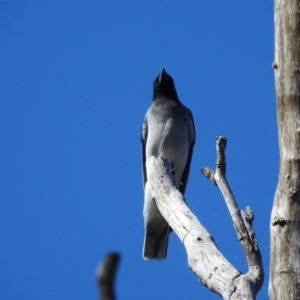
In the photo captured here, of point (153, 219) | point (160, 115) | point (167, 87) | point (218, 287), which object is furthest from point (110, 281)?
point (167, 87)

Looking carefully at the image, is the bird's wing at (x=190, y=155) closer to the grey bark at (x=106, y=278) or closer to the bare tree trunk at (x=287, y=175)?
the bare tree trunk at (x=287, y=175)

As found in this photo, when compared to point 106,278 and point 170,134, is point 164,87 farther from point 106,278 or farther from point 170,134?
point 106,278

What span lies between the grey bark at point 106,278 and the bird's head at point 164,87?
27.5 feet

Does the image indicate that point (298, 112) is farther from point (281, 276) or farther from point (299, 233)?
point (281, 276)

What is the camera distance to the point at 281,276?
2232 millimetres

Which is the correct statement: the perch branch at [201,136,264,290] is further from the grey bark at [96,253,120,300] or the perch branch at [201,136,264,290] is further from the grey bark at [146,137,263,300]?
the grey bark at [96,253,120,300]

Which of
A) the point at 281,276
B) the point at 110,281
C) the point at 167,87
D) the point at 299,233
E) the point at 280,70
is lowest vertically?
the point at 110,281

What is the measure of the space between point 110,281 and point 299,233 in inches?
75.5

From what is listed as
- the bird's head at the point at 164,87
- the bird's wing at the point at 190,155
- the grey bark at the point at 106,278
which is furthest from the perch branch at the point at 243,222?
the bird's head at the point at 164,87

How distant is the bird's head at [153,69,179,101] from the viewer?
29.5ft

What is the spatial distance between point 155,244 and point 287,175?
496cm

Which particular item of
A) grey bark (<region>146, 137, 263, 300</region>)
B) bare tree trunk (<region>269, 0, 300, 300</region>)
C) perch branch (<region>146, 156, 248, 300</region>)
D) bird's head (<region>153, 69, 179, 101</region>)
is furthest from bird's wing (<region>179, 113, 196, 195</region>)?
bare tree trunk (<region>269, 0, 300, 300</region>)

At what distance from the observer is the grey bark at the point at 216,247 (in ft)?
8.27

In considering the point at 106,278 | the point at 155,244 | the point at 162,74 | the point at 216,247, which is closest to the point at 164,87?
the point at 162,74
